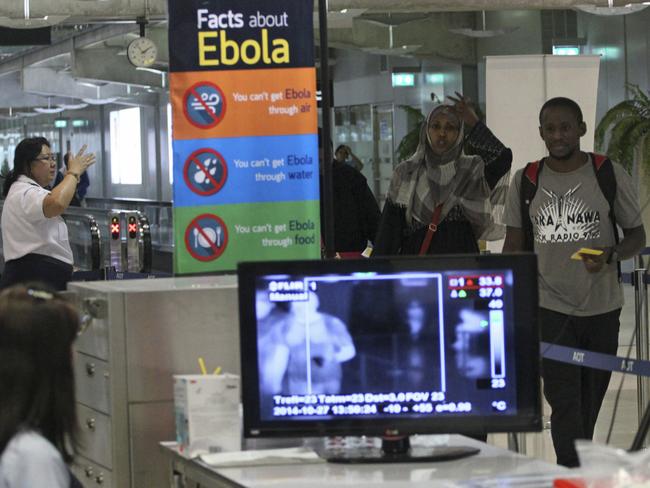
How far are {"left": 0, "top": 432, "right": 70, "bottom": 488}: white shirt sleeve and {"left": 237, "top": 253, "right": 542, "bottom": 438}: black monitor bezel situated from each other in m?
0.71

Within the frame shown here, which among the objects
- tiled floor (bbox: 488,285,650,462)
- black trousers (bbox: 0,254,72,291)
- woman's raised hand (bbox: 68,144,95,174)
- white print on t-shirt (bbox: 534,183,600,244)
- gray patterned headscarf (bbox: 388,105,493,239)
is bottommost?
tiled floor (bbox: 488,285,650,462)

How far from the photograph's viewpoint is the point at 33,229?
287 inches

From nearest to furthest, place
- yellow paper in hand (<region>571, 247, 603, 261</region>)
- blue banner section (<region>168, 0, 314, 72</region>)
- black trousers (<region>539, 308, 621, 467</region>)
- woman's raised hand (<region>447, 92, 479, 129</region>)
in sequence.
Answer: blue banner section (<region>168, 0, 314, 72</region>) < yellow paper in hand (<region>571, 247, 603, 261</region>) < black trousers (<region>539, 308, 621, 467</region>) < woman's raised hand (<region>447, 92, 479, 129</region>)

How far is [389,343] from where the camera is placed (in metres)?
3.18

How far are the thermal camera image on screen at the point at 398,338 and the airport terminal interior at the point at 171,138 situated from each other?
167mm

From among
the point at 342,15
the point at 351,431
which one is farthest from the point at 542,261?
the point at 342,15

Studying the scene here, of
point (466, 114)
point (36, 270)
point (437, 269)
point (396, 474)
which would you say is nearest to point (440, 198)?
point (466, 114)

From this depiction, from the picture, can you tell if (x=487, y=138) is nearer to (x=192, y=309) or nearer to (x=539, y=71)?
(x=192, y=309)

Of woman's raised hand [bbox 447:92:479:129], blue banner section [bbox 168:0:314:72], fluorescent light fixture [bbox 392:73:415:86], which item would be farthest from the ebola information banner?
fluorescent light fixture [bbox 392:73:415:86]

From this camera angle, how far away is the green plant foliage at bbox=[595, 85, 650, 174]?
15.2 m

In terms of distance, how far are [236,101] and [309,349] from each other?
1405mm

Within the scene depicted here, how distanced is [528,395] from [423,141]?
2483mm

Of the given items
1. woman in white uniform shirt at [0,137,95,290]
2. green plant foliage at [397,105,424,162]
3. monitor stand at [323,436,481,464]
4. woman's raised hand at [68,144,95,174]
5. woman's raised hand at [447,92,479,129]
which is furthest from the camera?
green plant foliage at [397,105,424,162]

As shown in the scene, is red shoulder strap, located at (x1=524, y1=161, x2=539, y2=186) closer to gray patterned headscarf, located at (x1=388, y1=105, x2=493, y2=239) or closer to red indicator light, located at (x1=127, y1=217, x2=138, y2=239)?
gray patterned headscarf, located at (x1=388, y1=105, x2=493, y2=239)
